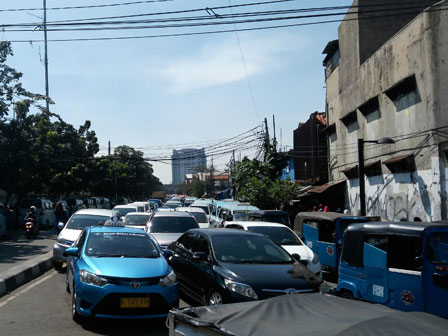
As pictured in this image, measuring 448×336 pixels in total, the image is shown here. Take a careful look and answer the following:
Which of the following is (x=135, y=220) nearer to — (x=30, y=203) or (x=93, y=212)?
(x=93, y=212)

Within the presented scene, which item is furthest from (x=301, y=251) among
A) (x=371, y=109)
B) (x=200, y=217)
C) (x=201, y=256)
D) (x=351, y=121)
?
(x=351, y=121)

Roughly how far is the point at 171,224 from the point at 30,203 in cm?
1920

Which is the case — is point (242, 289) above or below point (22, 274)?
above

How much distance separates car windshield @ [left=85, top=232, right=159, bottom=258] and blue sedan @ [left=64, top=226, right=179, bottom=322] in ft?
0.09

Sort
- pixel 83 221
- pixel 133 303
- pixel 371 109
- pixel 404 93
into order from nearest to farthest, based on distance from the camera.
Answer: pixel 133 303 < pixel 83 221 < pixel 404 93 < pixel 371 109

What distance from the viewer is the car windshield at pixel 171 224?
1518 cm

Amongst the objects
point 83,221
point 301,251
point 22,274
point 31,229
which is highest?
point 83,221

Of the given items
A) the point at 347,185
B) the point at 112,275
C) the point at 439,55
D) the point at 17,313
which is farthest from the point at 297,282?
the point at 347,185

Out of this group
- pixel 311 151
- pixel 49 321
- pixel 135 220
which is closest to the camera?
pixel 49 321

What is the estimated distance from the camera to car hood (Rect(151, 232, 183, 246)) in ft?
45.7

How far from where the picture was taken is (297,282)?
7957 mm

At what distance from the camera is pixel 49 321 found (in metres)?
8.04

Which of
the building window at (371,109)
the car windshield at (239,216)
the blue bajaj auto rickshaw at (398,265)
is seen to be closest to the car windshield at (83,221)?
the car windshield at (239,216)

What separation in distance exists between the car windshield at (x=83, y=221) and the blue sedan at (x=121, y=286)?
21.8 feet
